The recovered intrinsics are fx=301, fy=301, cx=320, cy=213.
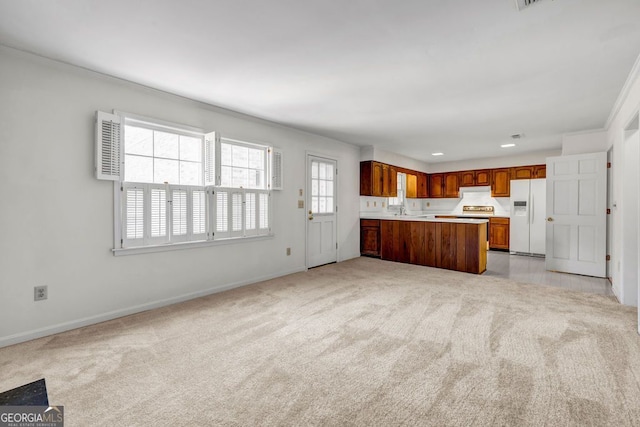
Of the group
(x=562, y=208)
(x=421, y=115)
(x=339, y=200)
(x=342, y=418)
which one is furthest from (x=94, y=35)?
(x=562, y=208)

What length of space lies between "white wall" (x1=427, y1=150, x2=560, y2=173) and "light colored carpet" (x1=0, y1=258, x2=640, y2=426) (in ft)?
14.5

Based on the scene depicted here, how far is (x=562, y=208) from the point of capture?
5.11 meters

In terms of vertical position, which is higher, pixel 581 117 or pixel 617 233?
pixel 581 117

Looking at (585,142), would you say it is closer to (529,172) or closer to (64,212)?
(529,172)

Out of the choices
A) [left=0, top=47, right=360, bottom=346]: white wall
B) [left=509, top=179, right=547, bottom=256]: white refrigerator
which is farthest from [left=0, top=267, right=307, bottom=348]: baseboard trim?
[left=509, top=179, right=547, bottom=256]: white refrigerator

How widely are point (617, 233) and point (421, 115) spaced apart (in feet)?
9.66

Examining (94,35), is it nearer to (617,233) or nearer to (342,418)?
(342,418)

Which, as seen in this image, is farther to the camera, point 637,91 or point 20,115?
point 637,91

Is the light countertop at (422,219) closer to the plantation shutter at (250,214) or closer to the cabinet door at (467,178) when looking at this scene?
the cabinet door at (467,178)

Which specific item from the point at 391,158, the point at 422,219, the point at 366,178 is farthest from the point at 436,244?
the point at 391,158

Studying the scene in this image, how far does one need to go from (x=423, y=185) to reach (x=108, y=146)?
→ 767cm

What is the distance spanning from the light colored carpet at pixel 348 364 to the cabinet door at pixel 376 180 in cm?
329

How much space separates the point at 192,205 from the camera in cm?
367

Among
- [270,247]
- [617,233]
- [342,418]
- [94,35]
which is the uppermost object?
[94,35]
